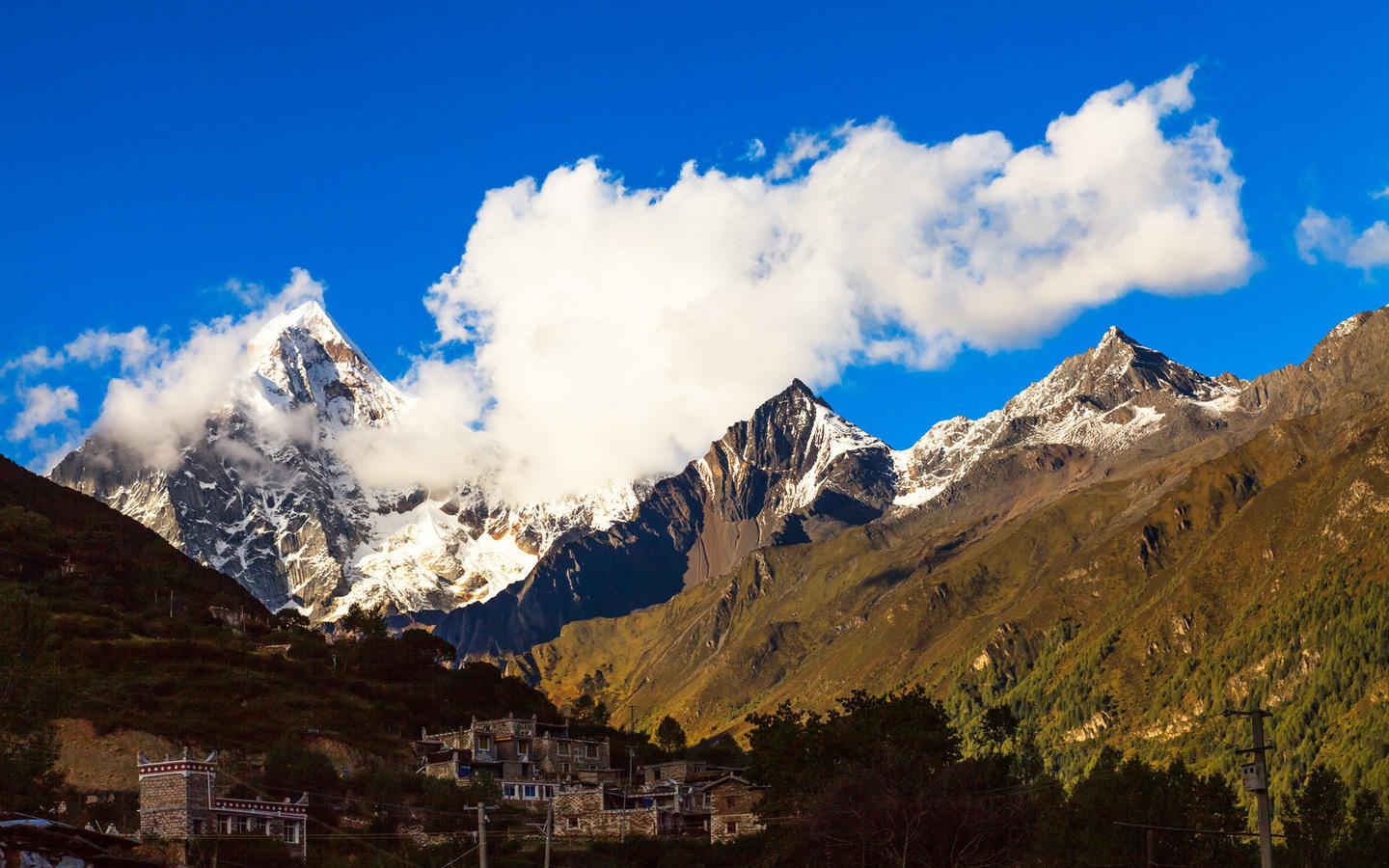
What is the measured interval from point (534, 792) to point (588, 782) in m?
11.4

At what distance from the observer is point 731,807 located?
457ft

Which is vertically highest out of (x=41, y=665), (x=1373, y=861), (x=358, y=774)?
(x=41, y=665)

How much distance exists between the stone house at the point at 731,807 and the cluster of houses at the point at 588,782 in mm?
92

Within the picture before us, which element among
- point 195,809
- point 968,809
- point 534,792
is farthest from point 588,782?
point 968,809

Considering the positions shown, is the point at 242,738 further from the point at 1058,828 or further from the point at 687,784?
the point at 1058,828

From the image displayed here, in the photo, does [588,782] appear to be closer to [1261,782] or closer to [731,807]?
[731,807]

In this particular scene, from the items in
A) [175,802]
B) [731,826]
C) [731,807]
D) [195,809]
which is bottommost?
[731,826]

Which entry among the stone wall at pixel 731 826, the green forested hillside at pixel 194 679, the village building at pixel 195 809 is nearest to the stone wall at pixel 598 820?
the stone wall at pixel 731 826

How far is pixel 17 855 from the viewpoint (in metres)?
→ 20.0

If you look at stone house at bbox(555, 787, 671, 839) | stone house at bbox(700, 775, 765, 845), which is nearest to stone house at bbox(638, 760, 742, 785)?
stone house at bbox(700, 775, 765, 845)

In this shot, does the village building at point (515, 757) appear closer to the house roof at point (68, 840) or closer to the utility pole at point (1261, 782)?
the utility pole at point (1261, 782)

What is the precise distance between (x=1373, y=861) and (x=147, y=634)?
13766 cm

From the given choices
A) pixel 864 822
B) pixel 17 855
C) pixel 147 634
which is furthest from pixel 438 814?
pixel 17 855

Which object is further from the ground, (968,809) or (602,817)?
(968,809)
